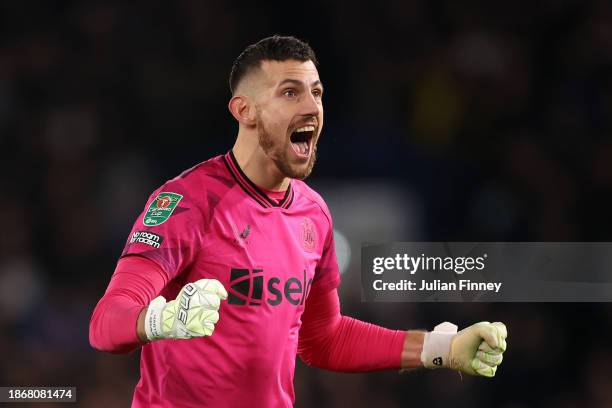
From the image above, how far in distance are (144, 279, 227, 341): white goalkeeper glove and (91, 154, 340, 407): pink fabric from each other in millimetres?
459

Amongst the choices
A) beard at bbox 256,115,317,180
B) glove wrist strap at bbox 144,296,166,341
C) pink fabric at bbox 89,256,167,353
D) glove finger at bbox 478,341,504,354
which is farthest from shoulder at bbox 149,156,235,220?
glove finger at bbox 478,341,504,354

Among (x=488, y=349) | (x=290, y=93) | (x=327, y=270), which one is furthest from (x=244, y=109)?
(x=488, y=349)

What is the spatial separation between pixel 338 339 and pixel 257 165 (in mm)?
829

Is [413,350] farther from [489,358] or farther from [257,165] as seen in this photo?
[257,165]

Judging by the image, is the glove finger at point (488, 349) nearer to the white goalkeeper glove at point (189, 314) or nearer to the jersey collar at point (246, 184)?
the jersey collar at point (246, 184)

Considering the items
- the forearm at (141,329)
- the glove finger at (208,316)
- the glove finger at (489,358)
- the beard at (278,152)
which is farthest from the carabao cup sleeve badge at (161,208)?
the glove finger at (489,358)

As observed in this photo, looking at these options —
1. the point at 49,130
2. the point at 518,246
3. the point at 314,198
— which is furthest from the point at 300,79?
the point at 49,130

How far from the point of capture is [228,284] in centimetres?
309

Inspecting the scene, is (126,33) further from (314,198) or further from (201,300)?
(201,300)

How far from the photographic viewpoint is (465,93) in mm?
6816

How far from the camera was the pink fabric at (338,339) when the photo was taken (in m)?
3.59

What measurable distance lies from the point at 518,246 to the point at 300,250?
2757 millimetres

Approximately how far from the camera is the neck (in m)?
3.29

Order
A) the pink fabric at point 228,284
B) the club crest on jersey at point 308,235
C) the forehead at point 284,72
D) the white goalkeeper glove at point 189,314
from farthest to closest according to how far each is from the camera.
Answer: the club crest on jersey at point 308,235
the forehead at point 284,72
the pink fabric at point 228,284
the white goalkeeper glove at point 189,314
